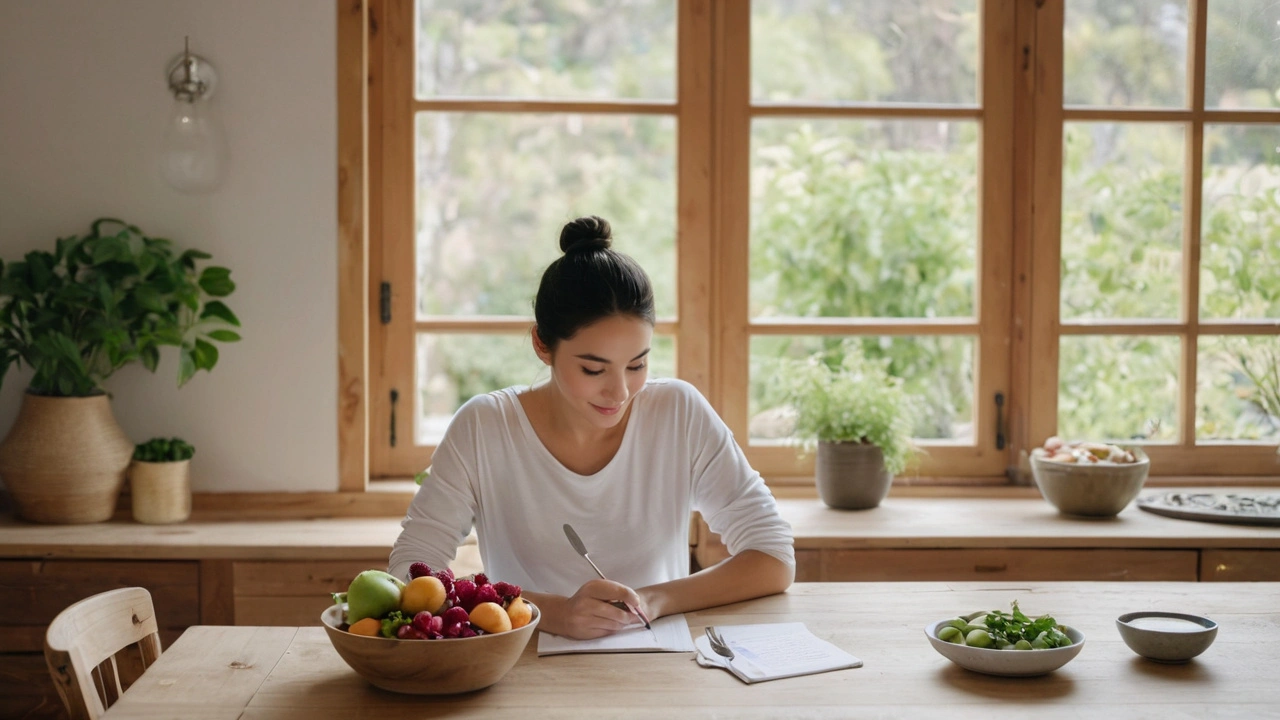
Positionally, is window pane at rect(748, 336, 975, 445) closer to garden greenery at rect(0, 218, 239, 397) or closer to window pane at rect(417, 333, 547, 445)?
window pane at rect(417, 333, 547, 445)

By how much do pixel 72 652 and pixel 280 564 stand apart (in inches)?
45.6

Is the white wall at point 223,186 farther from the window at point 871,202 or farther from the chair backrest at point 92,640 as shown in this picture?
the chair backrest at point 92,640

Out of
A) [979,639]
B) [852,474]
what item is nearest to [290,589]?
[852,474]

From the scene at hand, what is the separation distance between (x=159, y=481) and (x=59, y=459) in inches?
9.0

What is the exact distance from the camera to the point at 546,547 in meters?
2.09

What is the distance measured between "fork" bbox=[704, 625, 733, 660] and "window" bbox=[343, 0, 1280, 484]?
1.50 meters

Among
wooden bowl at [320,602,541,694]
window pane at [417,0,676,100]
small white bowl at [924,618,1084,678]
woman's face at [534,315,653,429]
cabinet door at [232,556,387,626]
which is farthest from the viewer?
window pane at [417,0,676,100]

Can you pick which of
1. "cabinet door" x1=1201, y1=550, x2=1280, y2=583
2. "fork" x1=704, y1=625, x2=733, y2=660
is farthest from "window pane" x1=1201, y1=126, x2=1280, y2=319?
"fork" x1=704, y1=625, x2=733, y2=660

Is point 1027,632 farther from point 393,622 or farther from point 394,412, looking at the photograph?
point 394,412

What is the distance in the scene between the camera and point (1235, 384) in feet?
11.1

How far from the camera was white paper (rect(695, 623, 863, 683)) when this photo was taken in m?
1.57

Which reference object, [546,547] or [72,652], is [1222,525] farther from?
[72,652]

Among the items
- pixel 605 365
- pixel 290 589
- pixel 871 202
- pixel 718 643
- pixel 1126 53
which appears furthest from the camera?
pixel 871 202

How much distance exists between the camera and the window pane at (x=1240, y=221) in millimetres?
3324
